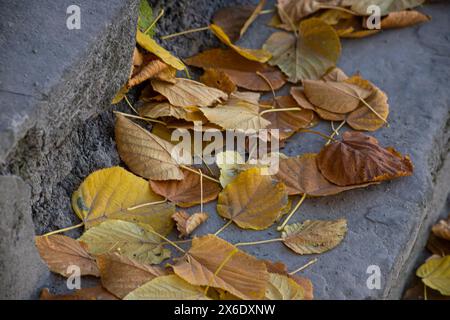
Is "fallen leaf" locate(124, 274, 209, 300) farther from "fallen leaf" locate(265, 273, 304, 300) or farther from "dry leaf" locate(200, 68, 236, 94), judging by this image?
"dry leaf" locate(200, 68, 236, 94)

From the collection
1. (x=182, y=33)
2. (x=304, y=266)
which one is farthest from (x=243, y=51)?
(x=304, y=266)

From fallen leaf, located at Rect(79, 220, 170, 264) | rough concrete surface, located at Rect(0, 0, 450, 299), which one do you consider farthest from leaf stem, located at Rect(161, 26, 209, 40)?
fallen leaf, located at Rect(79, 220, 170, 264)

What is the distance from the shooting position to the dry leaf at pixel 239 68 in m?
1.76

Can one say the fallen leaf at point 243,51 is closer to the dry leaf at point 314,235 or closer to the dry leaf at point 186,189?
the dry leaf at point 186,189

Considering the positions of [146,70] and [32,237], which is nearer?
[32,237]

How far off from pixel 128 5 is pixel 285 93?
1.50 ft

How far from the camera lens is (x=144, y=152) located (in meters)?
1.49

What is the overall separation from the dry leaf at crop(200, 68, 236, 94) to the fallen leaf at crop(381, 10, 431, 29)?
510 millimetres

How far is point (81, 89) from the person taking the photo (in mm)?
1363

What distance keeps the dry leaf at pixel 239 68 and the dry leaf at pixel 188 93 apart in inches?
5.5

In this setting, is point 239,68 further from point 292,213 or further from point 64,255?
point 64,255

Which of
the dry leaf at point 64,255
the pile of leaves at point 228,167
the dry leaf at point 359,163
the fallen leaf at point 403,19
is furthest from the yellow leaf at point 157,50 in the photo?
the fallen leaf at point 403,19
